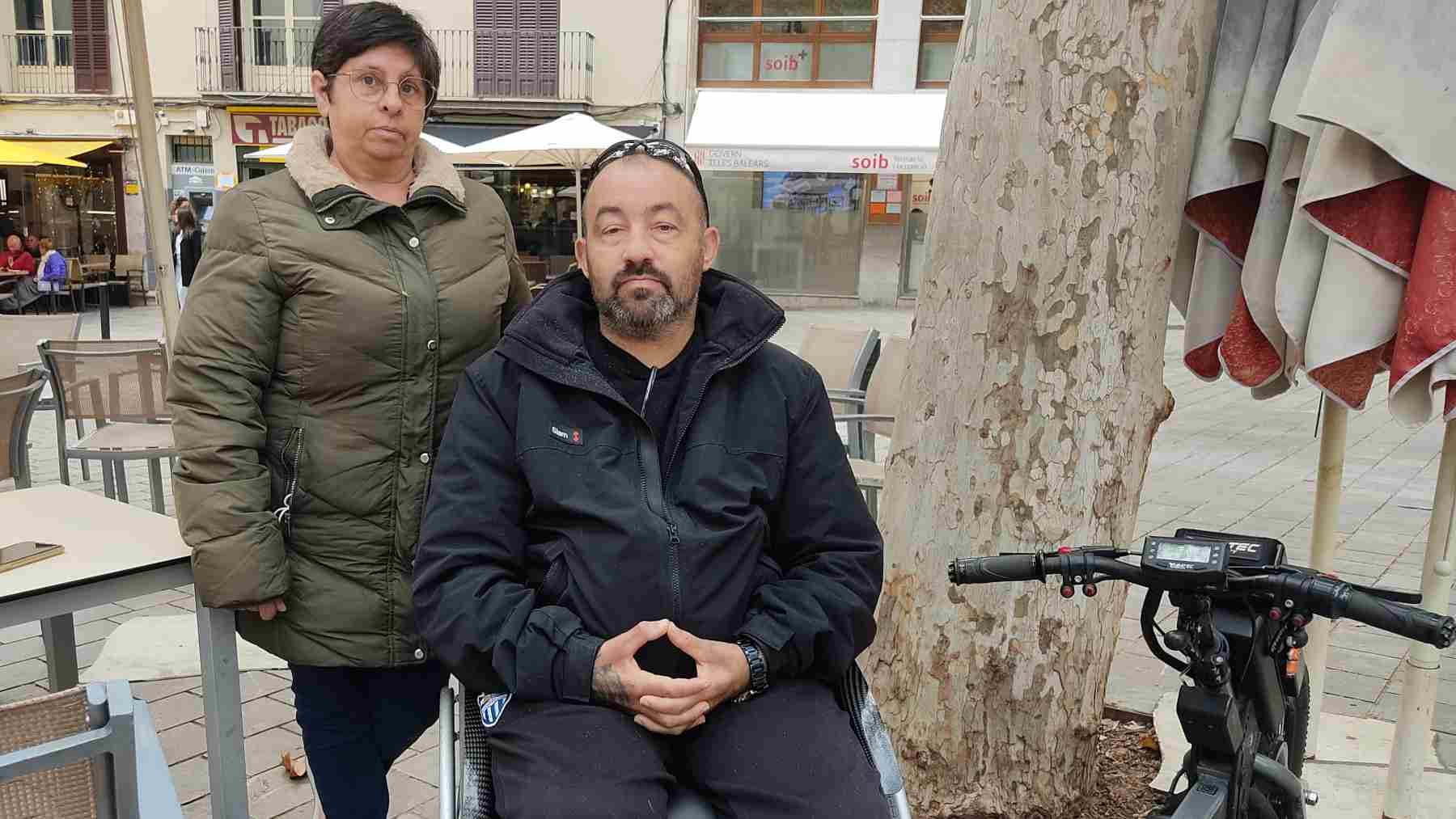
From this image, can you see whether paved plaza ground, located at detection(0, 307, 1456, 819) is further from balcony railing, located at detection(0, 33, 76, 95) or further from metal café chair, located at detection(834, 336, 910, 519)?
balcony railing, located at detection(0, 33, 76, 95)

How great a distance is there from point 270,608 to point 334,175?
864 millimetres

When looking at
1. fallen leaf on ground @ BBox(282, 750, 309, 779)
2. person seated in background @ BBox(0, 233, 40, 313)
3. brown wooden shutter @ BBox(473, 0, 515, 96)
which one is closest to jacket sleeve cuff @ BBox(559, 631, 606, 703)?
fallen leaf on ground @ BBox(282, 750, 309, 779)

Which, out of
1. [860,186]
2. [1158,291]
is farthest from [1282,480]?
[860,186]

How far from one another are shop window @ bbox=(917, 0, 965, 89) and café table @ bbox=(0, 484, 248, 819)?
20565 millimetres

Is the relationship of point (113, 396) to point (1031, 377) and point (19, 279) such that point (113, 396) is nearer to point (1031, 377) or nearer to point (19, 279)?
point (1031, 377)

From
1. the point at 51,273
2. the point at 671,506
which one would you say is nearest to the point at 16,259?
the point at 51,273

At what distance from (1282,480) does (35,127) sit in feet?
83.5

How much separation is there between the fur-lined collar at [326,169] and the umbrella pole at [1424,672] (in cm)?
229

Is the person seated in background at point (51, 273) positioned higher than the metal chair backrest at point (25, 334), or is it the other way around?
the metal chair backrest at point (25, 334)

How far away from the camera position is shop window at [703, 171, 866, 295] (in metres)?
22.9

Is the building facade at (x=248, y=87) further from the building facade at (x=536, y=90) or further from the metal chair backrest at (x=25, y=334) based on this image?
the metal chair backrest at (x=25, y=334)

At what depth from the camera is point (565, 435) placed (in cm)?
198

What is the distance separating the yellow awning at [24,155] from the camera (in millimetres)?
17672

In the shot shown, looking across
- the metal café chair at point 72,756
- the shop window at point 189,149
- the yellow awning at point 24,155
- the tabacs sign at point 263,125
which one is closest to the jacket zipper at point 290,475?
the metal café chair at point 72,756
